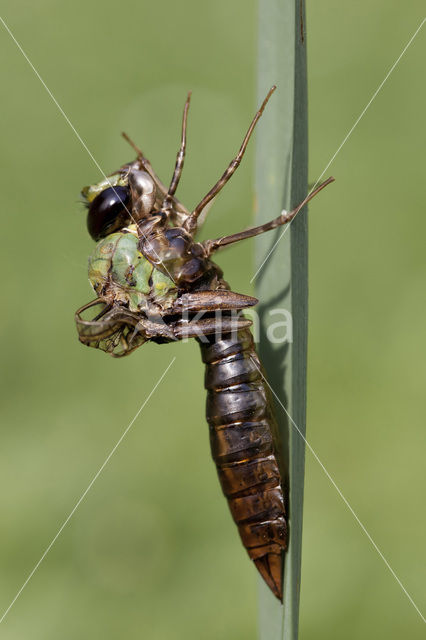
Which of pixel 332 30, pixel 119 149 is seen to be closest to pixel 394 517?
pixel 119 149

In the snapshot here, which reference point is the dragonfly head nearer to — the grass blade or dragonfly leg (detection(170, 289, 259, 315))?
dragonfly leg (detection(170, 289, 259, 315))

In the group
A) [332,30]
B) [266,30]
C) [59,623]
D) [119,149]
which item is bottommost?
[59,623]

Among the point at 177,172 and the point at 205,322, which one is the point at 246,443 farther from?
the point at 177,172

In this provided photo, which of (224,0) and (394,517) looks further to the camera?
(224,0)

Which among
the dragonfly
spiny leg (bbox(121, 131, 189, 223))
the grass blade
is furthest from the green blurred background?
the grass blade

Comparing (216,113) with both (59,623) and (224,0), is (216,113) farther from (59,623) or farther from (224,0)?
(59,623)

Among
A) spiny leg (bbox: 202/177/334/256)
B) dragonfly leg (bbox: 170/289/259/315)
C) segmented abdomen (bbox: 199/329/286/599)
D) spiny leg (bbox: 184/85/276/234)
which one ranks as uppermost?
spiny leg (bbox: 184/85/276/234)

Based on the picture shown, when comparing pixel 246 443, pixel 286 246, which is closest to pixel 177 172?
pixel 286 246
